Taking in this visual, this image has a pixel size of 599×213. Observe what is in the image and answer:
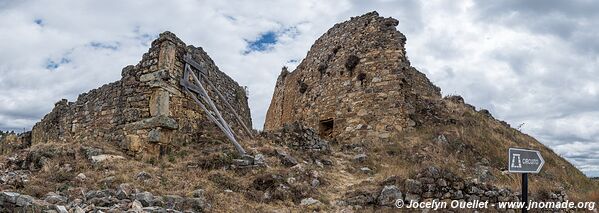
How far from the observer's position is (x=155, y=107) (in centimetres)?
1102

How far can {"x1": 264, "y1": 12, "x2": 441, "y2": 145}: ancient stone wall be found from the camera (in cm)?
1560

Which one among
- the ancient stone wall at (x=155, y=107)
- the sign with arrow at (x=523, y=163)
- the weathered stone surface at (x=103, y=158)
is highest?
the ancient stone wall at (x=155, y=107)

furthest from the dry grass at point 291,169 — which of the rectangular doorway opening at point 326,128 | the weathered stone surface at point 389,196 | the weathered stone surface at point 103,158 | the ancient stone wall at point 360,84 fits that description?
the rectangular doorway opening at point 326,128

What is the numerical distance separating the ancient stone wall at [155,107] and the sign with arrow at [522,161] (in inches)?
302

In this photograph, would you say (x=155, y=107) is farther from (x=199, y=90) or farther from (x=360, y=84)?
(x=360, y=84)

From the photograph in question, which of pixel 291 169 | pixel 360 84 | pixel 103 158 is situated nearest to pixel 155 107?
pixel 103 158

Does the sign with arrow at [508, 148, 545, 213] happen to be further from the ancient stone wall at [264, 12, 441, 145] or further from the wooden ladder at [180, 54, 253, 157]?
A: the ancient stone wall at [264, 12, 441, 145]

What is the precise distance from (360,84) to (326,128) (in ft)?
7.90

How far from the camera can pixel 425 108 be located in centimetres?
1642

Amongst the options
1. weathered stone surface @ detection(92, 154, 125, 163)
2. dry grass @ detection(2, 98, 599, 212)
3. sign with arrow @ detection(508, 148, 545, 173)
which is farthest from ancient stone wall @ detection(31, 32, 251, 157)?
sign with arrow @ detection(508, 148, 545, 173)

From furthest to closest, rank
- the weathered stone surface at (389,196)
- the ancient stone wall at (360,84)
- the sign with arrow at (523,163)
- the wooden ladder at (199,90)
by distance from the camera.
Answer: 1. the ancient stone wall at (360,84)
2. the wooden ladder at (199,90)
3. the weathered stone surface at (389,196)
4. the sign with arrow at (523,163)

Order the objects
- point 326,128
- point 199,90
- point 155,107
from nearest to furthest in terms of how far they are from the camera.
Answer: point 155,107
point 199,90
point 326,128

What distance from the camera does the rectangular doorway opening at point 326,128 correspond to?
17.4 m

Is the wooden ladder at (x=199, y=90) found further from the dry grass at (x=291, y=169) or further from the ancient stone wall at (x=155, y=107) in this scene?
the dry grass at (x=291, y=169)
